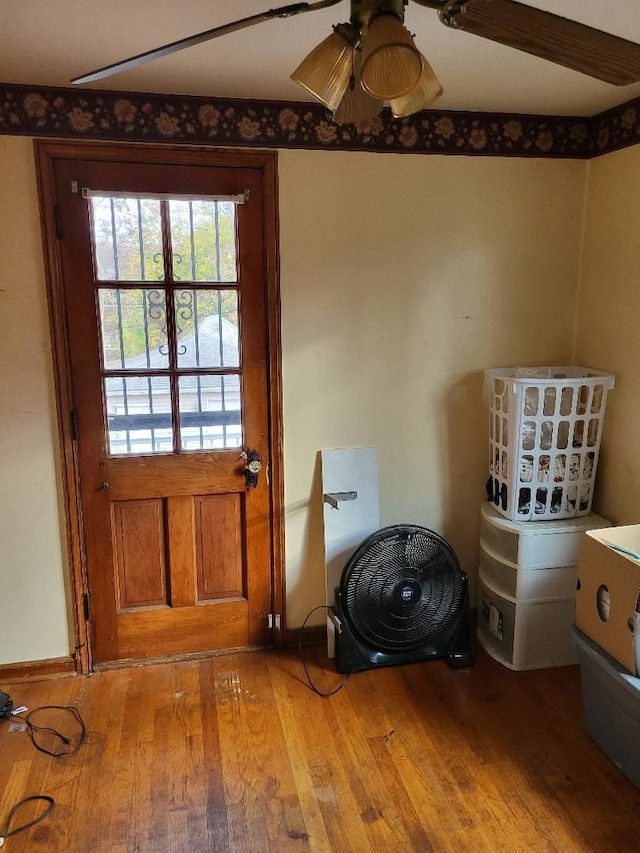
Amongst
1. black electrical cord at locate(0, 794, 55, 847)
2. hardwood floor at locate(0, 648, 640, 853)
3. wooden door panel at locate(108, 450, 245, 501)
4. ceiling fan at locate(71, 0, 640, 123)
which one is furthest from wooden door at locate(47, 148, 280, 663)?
ceiling fan at locate(71, 0, 640, 123)

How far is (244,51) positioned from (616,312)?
174 cm

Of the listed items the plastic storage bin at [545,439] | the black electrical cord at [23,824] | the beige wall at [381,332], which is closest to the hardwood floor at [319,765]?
A: the black electrical cord at [23,824]

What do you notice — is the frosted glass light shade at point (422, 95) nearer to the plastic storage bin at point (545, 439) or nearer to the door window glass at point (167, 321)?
the door window glass at point (167, 321)

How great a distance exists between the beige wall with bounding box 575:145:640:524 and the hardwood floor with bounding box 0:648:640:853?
0.83 metres

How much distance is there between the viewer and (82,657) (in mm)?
2613

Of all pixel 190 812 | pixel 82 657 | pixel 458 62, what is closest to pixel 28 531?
pixel 82 657

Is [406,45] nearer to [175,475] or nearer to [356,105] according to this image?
[356,105]

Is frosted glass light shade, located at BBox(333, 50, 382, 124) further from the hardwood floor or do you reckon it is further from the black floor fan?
the hardwood floor

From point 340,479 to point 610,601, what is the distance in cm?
115

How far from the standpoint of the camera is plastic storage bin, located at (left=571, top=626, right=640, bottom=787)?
1943 mm

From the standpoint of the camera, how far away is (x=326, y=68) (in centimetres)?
128

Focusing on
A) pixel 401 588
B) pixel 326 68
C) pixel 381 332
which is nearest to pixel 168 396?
pixel 381 332

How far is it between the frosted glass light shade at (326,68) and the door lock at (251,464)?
1569 millimetres

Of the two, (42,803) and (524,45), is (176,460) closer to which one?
(42,803)
